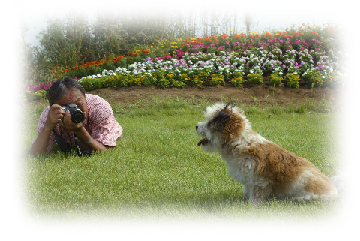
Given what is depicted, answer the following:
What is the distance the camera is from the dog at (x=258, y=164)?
316 centimetres

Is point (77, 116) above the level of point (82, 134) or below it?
above

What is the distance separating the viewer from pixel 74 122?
4852 millimetres

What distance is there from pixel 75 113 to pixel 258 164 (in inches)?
112

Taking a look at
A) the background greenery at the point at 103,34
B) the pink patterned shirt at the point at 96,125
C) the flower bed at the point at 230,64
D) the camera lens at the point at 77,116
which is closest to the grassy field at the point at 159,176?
the pink patterned shirt at the point at 96,125

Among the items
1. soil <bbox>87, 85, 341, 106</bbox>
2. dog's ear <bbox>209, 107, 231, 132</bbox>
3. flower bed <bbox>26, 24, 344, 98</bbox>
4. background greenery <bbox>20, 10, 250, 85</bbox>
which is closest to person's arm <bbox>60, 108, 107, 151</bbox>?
dog's ear <bbox>209, 107, 231, 132</bbox>

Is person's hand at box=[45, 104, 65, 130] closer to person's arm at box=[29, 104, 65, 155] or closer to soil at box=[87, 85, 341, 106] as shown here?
person's arm at box=[29, 104, 65, 155]

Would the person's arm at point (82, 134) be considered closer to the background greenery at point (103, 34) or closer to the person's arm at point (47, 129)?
Answer: the person's arm at point (47, 129)

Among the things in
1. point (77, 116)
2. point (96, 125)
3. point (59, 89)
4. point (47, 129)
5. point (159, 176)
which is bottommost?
point (159, 176)

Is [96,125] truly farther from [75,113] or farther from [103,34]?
[103,34]

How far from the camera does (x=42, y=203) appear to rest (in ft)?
12.0

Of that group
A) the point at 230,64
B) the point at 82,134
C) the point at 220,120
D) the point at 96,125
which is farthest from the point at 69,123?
the point at 230,64

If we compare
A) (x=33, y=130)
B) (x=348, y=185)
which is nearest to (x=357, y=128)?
(x=348, y=185)

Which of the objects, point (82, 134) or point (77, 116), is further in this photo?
point (82, 134)

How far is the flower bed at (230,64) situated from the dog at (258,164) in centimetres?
726
